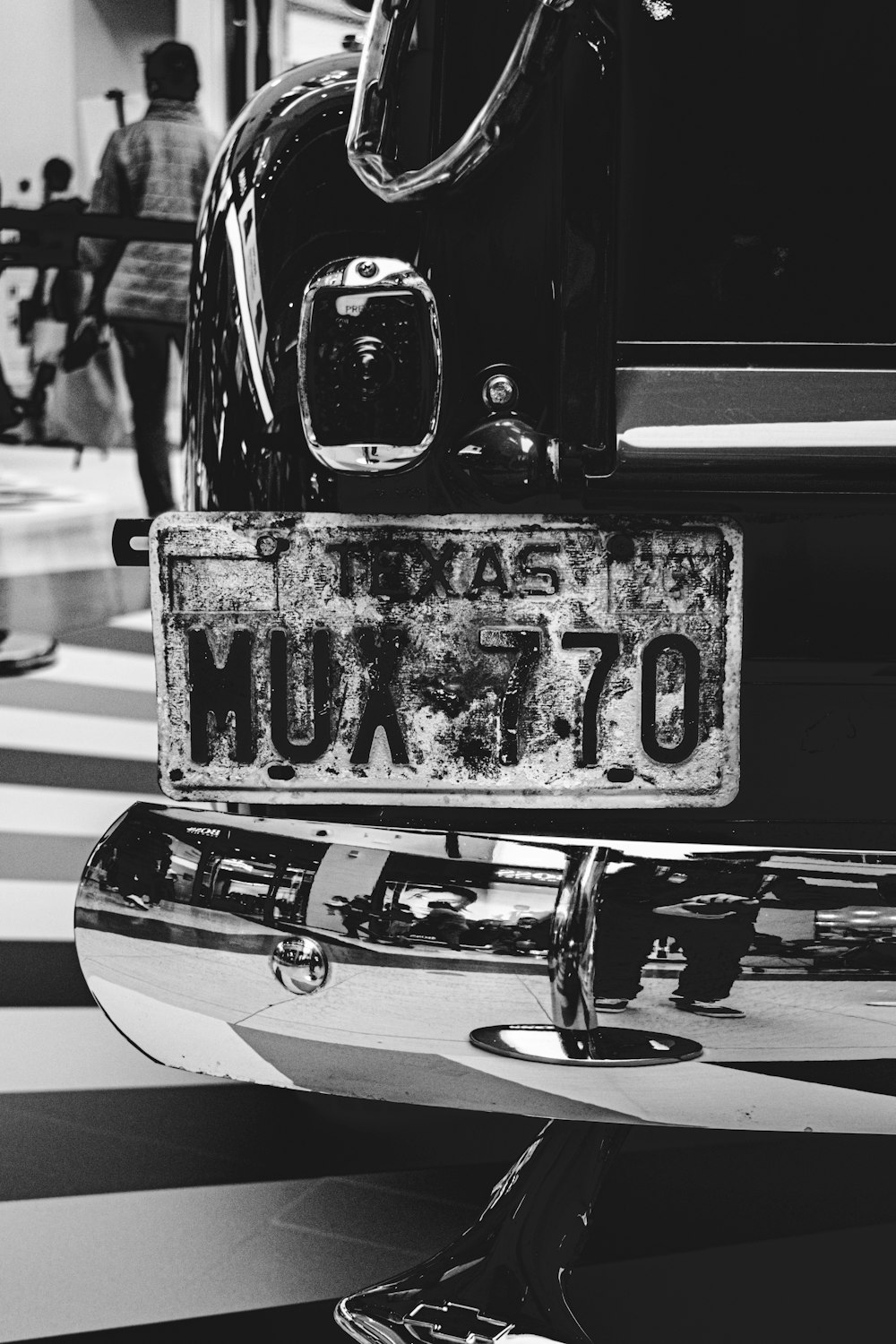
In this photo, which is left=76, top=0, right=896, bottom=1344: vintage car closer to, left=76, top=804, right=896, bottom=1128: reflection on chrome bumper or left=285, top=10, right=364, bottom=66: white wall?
left=76, top=804, right=896, bottom=1128: reflection on chrome bumper

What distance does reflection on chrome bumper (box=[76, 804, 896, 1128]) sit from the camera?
3.45ft

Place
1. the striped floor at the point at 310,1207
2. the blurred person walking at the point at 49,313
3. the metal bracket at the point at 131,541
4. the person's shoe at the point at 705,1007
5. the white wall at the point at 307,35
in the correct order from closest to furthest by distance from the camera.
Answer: the person's shoe at the point at 705,1007
the metal bracket at the point at 131,541
the striped floor at the point at 310,1207
the white wall at the point at 307,35
the blurred person walking at the point at 49,313

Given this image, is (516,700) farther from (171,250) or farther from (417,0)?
(171,250)

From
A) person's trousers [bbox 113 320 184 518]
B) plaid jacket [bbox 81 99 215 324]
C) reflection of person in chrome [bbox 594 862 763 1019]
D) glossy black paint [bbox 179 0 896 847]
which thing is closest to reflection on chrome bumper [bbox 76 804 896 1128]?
reflection of person in chrome [bbox 594 862 763 1019]

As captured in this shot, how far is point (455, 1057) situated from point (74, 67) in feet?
24.0

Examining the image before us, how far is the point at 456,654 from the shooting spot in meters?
1.09

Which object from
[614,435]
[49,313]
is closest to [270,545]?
[614,435]

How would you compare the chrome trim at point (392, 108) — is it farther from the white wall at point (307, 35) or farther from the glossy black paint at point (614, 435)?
the white wall at point (307, 35)

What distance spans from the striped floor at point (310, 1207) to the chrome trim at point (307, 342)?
63 cm

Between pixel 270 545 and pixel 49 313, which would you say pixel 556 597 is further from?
pixel 49 313

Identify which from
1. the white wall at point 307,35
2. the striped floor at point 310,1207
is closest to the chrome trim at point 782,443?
the striped floor at point 310,1207

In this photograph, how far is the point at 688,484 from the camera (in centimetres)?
108

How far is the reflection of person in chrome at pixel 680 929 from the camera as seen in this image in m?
1.04

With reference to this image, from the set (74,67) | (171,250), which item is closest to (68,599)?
(171,250)
